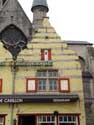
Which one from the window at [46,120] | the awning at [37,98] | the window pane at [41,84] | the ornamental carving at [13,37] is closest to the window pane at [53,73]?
the window pane at [41,84]

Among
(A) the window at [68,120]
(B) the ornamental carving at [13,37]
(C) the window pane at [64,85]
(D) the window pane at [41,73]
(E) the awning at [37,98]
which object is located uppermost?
(B) the ornamental carving at [13,37]

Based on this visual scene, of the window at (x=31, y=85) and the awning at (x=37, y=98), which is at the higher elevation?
the window at (x=31, y=85)

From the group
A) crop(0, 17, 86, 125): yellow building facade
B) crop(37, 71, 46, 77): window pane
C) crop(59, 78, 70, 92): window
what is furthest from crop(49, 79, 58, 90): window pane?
crop(37, 71, 46, 77): window pane

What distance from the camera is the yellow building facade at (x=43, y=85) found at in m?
22.2

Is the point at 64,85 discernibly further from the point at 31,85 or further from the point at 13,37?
the point at 13,37

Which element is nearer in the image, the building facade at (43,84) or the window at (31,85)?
the building facade at (43,84)

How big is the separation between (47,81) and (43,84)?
35 cm

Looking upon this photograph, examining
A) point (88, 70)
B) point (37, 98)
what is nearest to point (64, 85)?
point (37, 98)

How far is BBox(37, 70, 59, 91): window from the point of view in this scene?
23.1 metres

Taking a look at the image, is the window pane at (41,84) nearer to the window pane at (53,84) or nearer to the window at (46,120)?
the window pane at (53,84)

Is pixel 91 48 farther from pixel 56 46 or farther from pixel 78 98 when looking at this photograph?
pixel 78 98

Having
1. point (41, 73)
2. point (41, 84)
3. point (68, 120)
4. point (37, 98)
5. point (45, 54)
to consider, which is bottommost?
point (68, 120)

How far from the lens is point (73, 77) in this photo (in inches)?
922

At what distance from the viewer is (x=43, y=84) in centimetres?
2327
